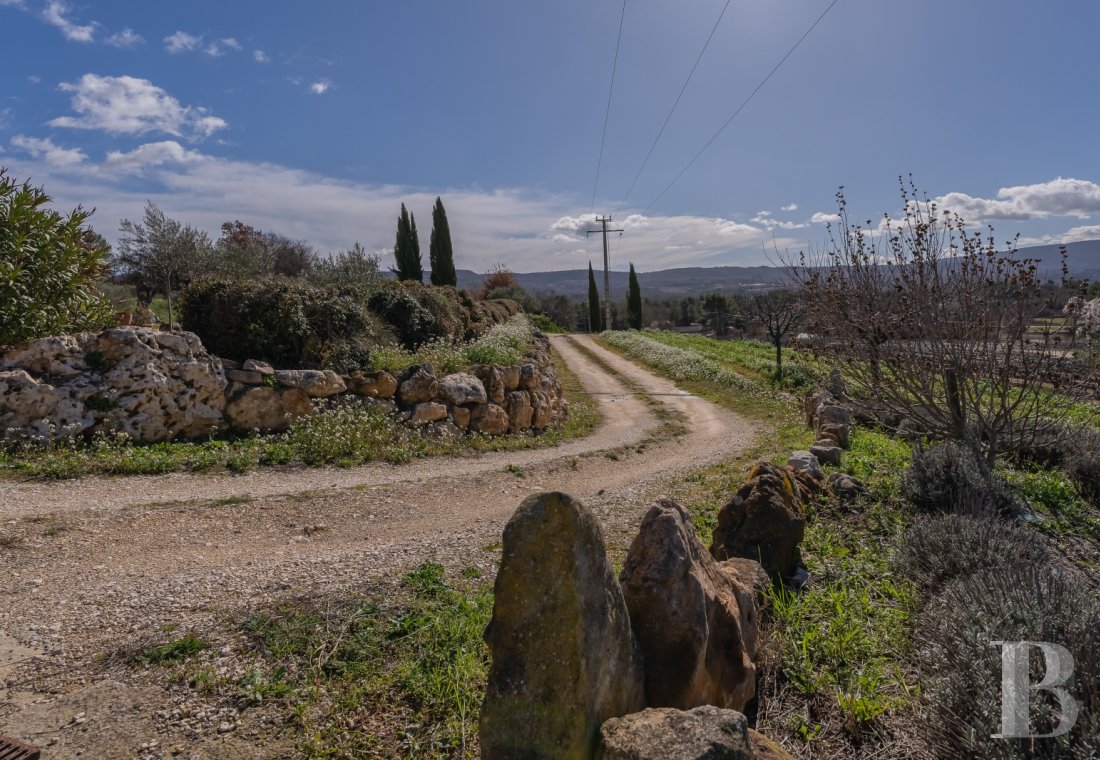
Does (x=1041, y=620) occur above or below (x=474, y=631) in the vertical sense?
above

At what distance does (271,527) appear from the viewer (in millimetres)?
6199

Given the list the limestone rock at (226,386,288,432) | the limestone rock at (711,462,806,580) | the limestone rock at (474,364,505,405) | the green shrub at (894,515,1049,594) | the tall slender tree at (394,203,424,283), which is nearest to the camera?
the green shrub at (894,515,1049,594)

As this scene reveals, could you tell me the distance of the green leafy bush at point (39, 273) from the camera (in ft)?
28.1

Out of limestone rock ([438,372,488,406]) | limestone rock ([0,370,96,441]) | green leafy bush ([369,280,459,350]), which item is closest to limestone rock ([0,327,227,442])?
limestone rock ([0,370,96,441])

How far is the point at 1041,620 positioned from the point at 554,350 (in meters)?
27.2

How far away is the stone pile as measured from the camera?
2.10m

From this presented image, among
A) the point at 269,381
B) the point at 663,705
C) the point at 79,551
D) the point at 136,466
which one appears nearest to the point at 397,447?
the point at 269,381

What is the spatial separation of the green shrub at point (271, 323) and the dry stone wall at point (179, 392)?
2.53 feet

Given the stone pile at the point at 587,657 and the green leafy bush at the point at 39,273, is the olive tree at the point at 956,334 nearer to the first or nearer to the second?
the stone pile at the point at 587,657

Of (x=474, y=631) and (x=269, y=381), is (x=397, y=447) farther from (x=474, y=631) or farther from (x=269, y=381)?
(x=474, y=631)

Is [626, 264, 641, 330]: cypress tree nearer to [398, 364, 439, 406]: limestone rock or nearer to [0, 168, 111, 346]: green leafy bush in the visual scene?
[398, 364, 439, 406]: limestone rock

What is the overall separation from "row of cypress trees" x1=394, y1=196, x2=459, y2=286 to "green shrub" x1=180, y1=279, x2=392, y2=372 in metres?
27.2

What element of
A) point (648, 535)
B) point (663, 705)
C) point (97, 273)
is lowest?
point (663, 705)

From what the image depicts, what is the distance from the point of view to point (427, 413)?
420 inches
